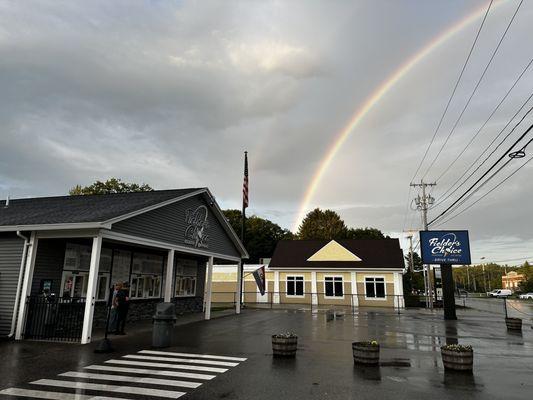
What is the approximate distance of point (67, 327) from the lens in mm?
13031

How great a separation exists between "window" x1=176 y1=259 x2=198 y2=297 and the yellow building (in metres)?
8.86

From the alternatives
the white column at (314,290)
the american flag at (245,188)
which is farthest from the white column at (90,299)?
the white column at (314,290)

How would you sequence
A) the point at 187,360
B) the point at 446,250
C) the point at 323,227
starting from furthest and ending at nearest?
the point at 323,227 < the point at 446,250 < the point at 187,360

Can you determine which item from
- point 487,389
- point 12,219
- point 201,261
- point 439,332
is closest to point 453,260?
point 439,332

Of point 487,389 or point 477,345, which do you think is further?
point 477,345

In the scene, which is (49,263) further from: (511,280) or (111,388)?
(511,280)

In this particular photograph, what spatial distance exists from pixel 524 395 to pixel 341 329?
392 inches

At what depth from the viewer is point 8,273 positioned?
494 inches

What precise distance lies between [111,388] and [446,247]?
883 inches

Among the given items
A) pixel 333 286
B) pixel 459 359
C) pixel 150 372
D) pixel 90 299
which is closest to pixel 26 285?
pixel 90 299

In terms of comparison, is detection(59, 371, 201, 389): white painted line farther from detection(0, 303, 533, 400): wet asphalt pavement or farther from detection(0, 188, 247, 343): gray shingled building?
detection(0, 188, 247, 343): gray shingled building

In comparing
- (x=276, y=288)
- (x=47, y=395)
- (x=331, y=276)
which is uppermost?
(x=331, y=276)

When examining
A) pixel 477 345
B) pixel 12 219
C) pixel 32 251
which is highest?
pixel 12 219

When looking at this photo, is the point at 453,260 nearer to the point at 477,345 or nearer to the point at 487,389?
the point at 477,345
